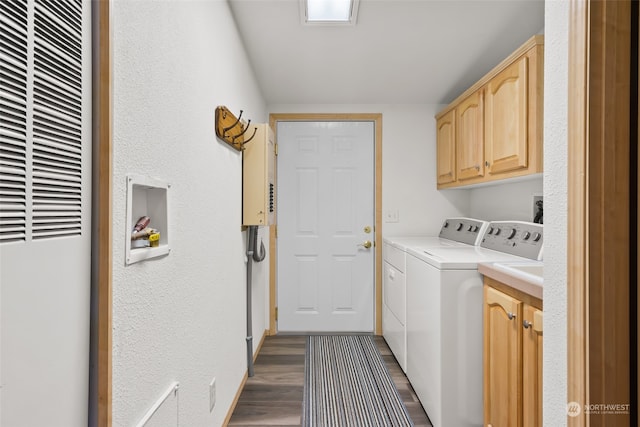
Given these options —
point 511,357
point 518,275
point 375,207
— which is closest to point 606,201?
point 518,275

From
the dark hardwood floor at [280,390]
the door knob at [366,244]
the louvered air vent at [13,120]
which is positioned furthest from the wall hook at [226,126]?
the door knob at [366,244]

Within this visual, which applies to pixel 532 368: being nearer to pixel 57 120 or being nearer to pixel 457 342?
pixel 457 342

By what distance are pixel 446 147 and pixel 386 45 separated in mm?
1167

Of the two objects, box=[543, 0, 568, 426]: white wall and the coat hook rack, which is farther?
the coat hook rack

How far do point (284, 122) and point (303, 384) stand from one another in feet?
7.41

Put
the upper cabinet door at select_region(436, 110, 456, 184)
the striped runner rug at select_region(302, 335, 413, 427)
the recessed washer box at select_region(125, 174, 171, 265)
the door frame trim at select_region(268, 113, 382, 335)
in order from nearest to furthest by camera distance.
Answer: the recessed washer box at select_region(125, 174, 171, 265)
the striped runner rug at select_region(302, 335, 413, 427)
the upper cabinet door at select_region(436, 110, 456, 184)
the door frame trim at select_region(268, 113, 382, 335)

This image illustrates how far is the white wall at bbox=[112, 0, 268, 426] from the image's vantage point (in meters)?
0.84

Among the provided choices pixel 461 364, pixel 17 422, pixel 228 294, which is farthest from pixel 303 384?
pixel 17 422

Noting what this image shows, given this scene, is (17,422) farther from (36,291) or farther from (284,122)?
(284,122)

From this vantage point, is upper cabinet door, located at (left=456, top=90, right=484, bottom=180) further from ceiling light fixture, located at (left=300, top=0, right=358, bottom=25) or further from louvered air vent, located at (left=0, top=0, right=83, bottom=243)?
louvered air vent, located at (left=0, top=0, right=83, bottom=243)

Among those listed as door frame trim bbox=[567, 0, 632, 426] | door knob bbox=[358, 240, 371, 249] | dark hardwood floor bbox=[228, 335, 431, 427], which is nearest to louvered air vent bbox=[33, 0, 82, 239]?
door frame trim bbox=[567, 0, 632, 426]

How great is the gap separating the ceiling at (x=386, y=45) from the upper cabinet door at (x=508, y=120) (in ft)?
0.92

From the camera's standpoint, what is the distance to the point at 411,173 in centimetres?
336

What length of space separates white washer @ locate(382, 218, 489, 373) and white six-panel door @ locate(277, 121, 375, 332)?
280 millimetres
